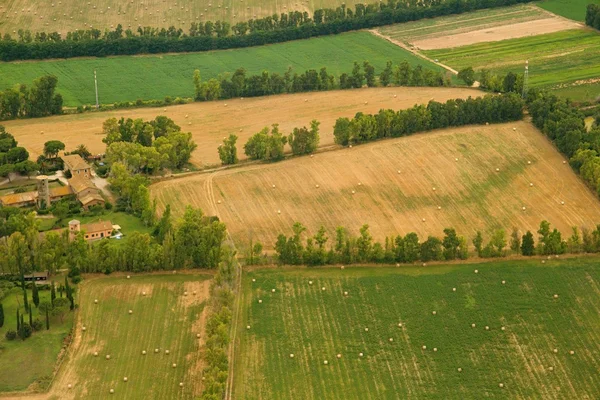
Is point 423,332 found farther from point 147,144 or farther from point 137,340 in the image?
point 147,144

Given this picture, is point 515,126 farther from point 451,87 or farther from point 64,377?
point 64,377

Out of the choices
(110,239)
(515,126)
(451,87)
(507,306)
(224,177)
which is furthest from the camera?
(451,87)

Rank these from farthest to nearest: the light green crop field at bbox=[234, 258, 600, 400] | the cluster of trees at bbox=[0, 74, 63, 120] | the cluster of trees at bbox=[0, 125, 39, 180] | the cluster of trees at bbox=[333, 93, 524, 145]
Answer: the cluster of trees at bbox=[0, 74, 63, 120] → the cluster of trees at bbox=[333, 93, 524, 145] → the cluster of trees at bbox=[0, 125, 39, 180] → the light green crop field at bbox=[234, 258, 600, 400]

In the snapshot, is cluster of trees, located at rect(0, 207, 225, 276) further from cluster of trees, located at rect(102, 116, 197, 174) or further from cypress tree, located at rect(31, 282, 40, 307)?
cluster of trees, located at rect(102, 116, 197, 174)

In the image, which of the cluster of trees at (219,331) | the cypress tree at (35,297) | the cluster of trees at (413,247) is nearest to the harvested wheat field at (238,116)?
the cluster of trees at (413,247)

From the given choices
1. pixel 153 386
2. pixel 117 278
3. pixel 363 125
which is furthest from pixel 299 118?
pixel 153 386

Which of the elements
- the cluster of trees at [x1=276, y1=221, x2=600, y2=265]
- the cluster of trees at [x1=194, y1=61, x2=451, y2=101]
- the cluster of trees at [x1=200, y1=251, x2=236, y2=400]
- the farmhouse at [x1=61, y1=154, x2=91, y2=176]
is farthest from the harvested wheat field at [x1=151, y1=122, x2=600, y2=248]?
the cluster of trees at [x1=194, y1=61, x2=451, y2=101]

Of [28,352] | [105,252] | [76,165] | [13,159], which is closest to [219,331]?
[28,352]
